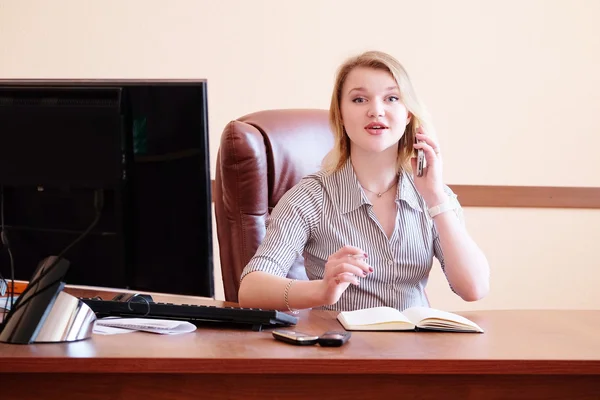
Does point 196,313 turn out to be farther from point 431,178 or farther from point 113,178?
point 431,178

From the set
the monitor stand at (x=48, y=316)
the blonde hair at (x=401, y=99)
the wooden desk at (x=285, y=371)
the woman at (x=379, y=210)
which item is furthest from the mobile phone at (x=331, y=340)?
the blonde hair at (x=401, y=99)

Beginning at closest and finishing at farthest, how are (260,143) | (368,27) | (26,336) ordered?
(26,336) < (260,143) < (368,27)

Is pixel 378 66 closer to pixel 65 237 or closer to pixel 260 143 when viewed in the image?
pixel 260 143

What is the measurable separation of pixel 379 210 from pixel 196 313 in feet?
2.21

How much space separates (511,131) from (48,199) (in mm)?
2437

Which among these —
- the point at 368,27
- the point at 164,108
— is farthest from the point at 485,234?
the point at 164,108

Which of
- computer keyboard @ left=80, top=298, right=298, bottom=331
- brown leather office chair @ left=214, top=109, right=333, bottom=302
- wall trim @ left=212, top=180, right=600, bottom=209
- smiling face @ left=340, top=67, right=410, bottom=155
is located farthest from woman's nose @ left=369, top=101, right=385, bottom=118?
wall trim @ left=212, top=180, right=600, bottom=209

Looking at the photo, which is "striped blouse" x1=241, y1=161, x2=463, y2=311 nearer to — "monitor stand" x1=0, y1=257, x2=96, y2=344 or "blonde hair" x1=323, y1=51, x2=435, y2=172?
"blonde hair" x1=323, y1=51, x2=435, y2=172

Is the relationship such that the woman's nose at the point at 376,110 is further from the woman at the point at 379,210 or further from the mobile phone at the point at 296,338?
the mobile phone at the point at 296,338

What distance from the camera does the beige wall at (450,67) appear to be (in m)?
3.13

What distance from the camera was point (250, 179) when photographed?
83.9 inches

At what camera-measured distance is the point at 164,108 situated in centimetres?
123

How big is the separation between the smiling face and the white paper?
0.68 metres

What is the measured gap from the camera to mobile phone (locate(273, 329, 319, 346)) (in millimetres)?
1231
